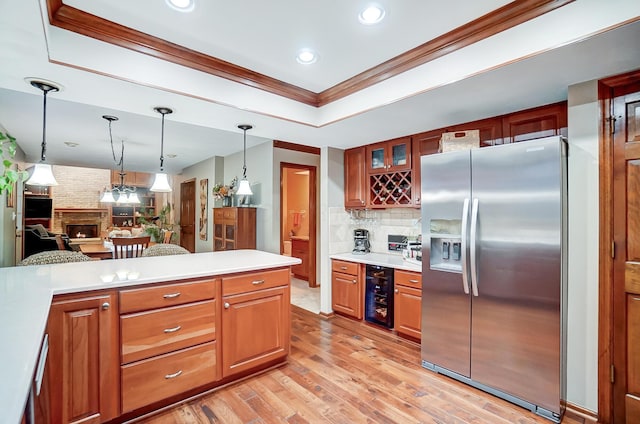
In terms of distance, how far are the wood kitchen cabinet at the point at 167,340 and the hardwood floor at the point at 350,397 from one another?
7.3 inches

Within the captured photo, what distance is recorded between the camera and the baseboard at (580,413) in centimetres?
193

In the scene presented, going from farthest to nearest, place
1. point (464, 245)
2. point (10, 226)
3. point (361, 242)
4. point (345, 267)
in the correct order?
1. point (10, 226)
2. point (361, 242)
3. point (345, 267)
4. point (464, 245)

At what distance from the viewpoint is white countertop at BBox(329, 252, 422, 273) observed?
10.1 feet

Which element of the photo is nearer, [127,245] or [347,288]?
[347,288]

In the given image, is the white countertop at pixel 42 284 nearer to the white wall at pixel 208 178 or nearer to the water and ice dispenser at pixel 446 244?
the water and ice dispenser at pixel 446 244

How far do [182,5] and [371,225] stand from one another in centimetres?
317

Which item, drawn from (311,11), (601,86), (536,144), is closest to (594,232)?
(536,144)

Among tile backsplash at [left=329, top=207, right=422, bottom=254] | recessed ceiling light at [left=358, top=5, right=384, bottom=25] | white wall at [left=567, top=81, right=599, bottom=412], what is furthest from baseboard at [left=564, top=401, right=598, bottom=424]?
recessed ceiling light at [left=358, top=5, right=384, bottom=25]

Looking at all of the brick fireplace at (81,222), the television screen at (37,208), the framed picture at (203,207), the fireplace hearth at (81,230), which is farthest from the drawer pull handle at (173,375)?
the fireplace hearth at (81,230)

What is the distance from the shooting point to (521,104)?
2.39m

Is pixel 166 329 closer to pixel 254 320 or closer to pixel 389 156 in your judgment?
pixel 254 320

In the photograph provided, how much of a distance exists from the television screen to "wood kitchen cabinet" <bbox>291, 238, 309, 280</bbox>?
5374 mm

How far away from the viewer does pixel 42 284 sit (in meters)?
1.77

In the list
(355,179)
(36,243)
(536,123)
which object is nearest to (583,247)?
(536,123)
